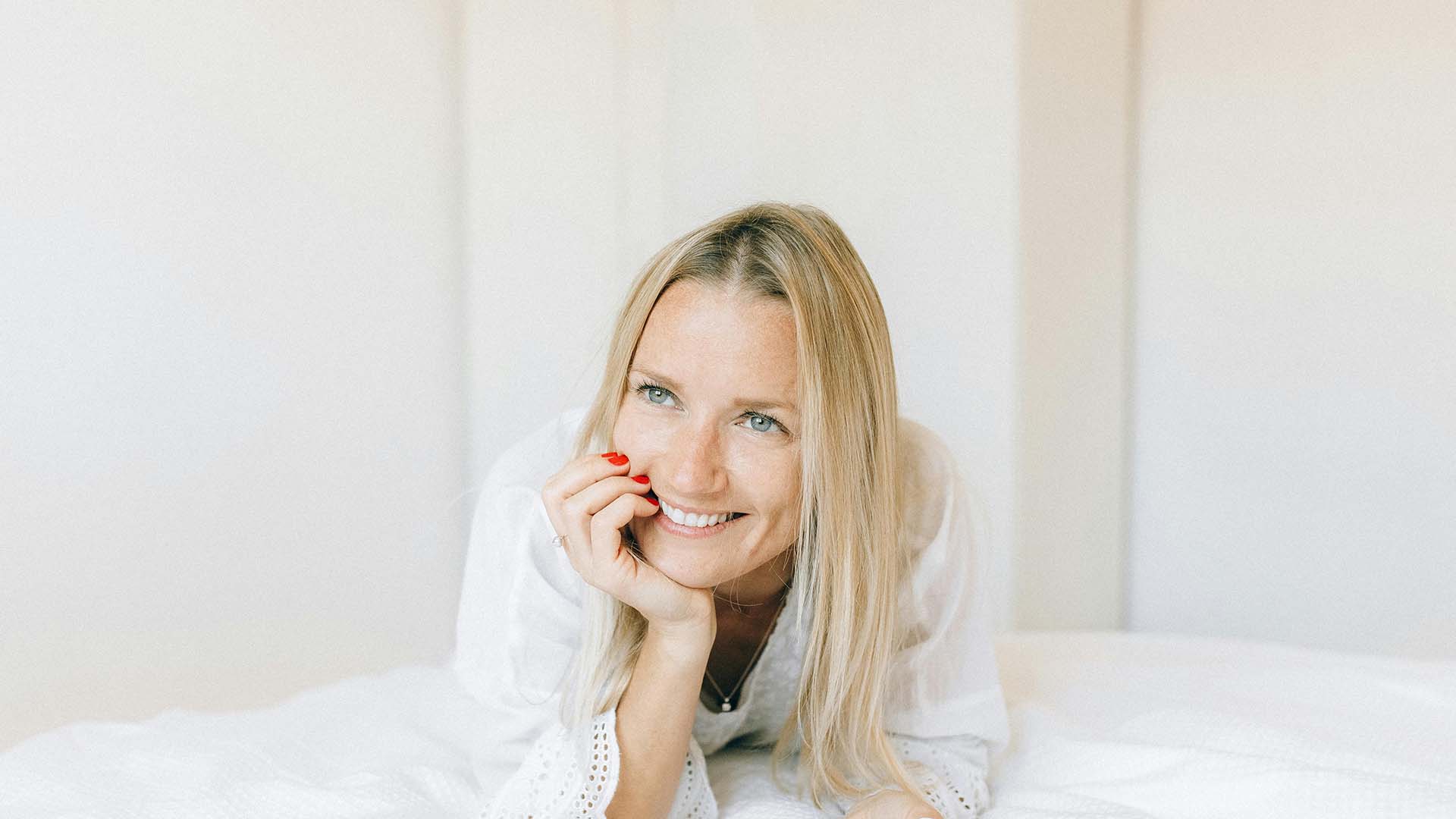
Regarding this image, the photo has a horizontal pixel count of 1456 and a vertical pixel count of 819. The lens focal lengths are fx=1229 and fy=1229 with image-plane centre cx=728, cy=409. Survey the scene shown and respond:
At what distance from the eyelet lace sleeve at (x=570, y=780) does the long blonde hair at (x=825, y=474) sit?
0.10 feet

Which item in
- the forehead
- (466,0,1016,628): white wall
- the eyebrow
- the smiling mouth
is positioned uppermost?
(466,0,1016,628): white wall

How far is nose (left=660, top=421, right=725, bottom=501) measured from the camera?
1348mm

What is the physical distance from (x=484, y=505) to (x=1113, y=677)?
1.09 meters

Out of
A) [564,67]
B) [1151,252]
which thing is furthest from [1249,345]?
[564,67]

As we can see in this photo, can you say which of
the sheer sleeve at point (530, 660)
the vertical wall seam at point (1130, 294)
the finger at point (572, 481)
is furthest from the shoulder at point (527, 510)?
the vertical wall seam at point (1130, 294)

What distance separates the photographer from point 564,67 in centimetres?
326

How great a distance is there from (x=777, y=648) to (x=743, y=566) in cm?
27

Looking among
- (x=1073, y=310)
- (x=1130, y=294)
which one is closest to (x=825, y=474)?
(x=1073, y=310)

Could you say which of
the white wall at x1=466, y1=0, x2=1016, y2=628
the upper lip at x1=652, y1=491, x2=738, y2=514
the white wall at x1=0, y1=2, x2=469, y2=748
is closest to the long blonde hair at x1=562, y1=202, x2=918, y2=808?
the upper lip at x1=652, y1=491, x2=738, y2=514

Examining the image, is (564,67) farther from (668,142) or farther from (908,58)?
(908,58)

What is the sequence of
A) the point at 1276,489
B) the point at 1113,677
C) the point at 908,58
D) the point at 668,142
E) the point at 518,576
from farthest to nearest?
the point at 668,142 → the point at 1276,489 → the point at 908,58 → the point at 1113,677 → the point at 518,576

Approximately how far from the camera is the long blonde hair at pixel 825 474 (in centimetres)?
140

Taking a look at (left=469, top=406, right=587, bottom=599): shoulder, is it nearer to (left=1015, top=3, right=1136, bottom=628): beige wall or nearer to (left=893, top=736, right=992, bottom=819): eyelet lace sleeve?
(left=893, top=736, right=992, bottom=819): eyelet lace sleeve

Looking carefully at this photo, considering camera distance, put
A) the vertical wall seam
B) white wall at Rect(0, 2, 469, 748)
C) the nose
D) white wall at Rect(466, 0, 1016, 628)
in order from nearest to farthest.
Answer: the nose
white wall at Rect(0, 2, 469, 748)
white wall at Rect(466, 0, 1016, 628)
the vertical wall seam
